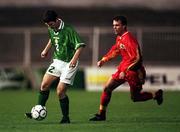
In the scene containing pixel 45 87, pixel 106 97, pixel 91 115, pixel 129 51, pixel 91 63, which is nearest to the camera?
pixel 45 87

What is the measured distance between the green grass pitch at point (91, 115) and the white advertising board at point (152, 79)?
113 inches

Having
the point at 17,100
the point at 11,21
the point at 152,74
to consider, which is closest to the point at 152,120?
the point at 17,100

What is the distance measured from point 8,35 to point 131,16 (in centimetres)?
811

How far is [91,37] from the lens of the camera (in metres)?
33.1

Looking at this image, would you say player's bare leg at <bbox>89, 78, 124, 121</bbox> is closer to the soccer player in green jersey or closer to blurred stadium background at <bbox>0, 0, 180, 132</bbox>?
blurred stadium background at <bbox>0, 0, 180, 132</bbox>

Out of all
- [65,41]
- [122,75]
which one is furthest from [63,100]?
[122,75]

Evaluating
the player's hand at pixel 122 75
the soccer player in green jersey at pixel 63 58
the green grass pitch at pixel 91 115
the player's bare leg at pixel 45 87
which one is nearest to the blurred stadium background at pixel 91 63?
the green grass pitch at pixel 91 115

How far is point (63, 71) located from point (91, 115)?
2.31 metres

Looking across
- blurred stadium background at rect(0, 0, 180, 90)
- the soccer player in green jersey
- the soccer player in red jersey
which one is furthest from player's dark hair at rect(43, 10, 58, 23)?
blurred stadium background at rect(0, 0, 180, 90)

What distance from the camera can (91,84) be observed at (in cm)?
2998

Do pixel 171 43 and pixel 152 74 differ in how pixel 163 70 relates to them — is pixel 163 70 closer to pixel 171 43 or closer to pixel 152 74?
pixel 152 74

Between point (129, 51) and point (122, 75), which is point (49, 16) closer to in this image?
point (129, 51)

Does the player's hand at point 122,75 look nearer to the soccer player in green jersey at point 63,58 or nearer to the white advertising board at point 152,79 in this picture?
the soccer player in green jersey at point 63,58

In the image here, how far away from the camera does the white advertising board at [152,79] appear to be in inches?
1168
